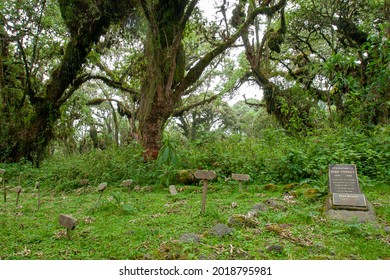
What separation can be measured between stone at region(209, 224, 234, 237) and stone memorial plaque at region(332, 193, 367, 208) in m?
1.79

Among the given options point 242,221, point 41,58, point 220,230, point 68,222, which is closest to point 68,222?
point 68,222

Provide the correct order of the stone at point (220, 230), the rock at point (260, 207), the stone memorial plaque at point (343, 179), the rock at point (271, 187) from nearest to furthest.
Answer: the stone at point (220, 230) < the rock at point (260, 207) < the stone memorial plaque at point (343, 179) < the rock at point (271, 187)

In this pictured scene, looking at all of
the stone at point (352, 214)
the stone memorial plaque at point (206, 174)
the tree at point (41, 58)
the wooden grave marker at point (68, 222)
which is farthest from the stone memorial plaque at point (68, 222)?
the tree at point (41, 58)

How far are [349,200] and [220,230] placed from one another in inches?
84.1

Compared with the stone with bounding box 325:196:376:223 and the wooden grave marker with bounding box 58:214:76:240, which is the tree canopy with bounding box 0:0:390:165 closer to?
the stone with bounding box 325:196:376:223

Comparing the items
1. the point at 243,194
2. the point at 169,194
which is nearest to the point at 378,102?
the point at 243,194

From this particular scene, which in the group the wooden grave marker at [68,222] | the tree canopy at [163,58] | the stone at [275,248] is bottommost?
the stone at [275,248]

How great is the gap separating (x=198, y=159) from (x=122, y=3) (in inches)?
239

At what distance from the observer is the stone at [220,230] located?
3.38 metres

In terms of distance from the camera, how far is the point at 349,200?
4.18m

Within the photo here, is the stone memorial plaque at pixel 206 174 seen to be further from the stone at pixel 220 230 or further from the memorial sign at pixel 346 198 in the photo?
the memorial sign at pixel 346 198

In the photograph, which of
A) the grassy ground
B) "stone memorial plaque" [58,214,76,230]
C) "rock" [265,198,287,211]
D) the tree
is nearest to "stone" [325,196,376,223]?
the grassy ground

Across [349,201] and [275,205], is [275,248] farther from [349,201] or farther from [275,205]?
[349,201]

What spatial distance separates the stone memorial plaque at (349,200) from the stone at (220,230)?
1.79m
